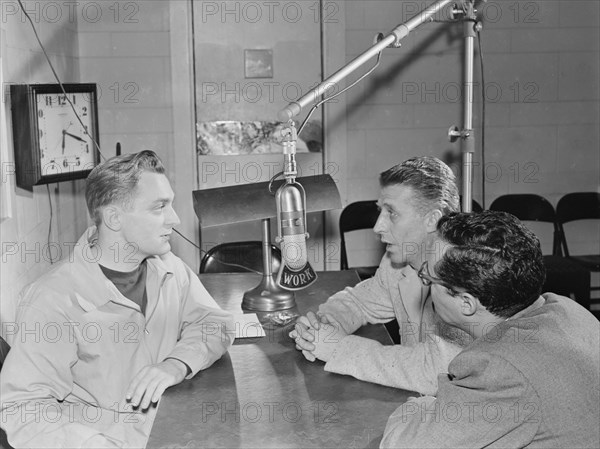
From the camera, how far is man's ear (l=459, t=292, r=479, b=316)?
1667 millimetres

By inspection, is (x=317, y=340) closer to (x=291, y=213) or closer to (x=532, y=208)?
(x=291, y=213)

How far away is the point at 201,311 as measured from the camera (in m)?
2.44

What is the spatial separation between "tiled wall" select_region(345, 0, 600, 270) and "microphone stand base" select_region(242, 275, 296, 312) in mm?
2355

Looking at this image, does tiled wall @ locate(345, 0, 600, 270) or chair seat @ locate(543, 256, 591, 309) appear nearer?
chair seat @ locate(543, 256, 591, 309)

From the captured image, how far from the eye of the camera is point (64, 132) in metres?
3.48

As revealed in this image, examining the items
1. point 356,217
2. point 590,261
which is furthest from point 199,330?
point 590,261

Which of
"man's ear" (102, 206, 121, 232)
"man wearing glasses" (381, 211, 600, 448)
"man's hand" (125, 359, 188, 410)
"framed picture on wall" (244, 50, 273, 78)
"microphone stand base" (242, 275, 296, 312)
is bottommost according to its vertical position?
"man's hand" (125, 359, 188, 410)

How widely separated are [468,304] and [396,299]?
0.95 m

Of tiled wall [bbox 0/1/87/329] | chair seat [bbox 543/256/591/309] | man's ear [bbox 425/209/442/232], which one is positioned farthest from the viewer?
chair seat [bbox 543/256/591/309]

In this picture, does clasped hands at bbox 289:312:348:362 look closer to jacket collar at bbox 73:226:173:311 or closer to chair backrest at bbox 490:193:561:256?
jacket collar at bbox 73:226:173:311

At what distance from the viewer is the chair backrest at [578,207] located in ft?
16.5

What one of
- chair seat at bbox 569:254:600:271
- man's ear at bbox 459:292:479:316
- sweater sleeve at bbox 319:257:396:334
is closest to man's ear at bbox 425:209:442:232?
sweater sleeve at bbox 319:257:396:334

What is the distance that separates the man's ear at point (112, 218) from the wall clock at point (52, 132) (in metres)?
1.00

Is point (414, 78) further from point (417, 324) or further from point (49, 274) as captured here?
point (49, 274)
